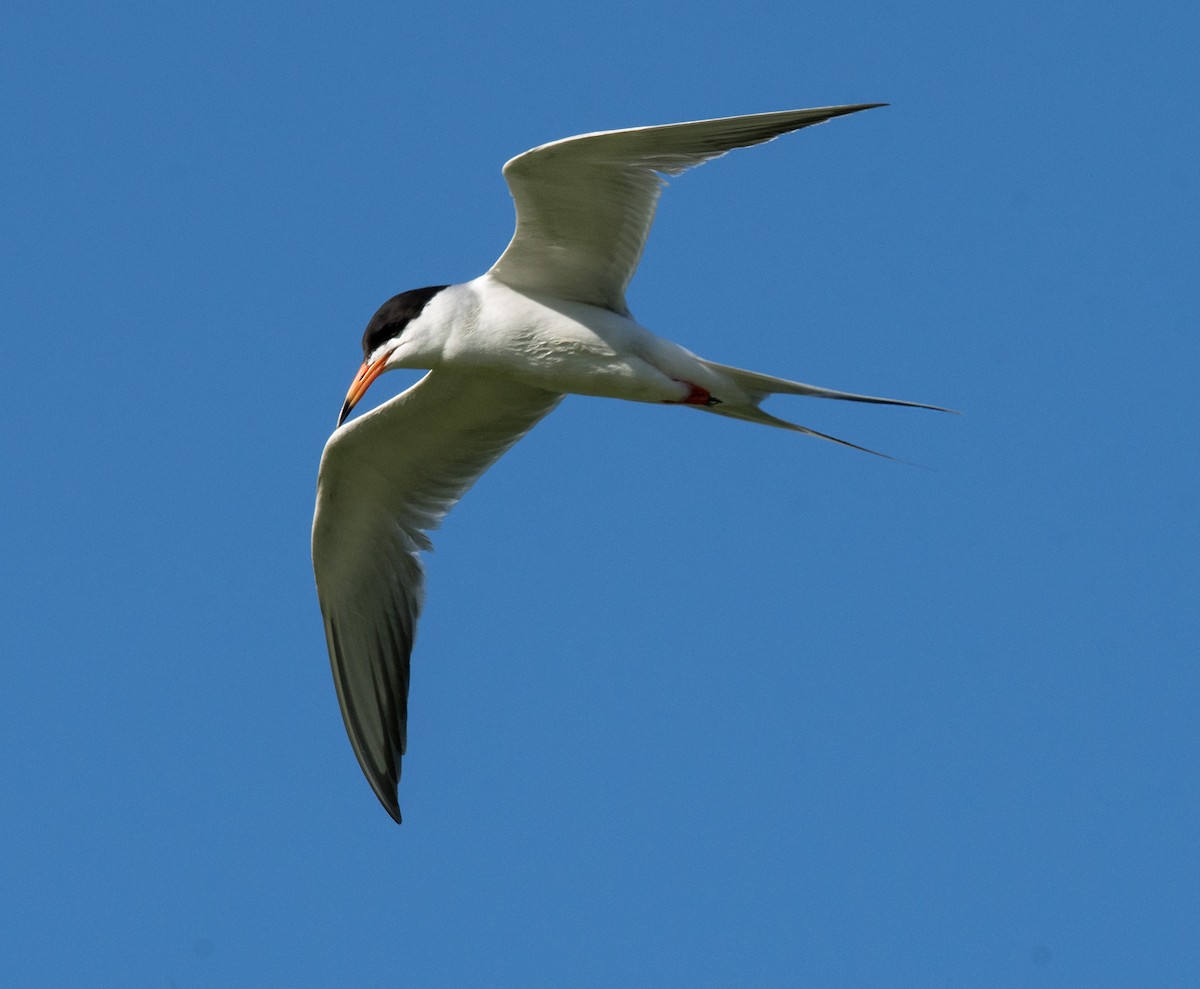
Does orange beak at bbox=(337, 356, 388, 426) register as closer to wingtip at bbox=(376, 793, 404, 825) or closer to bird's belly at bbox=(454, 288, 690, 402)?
bird's belly at bbox=(454, 288, 690, 402)

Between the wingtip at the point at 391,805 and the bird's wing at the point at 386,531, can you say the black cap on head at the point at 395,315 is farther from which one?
the wingtip at the point at 391,805

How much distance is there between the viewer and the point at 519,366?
332 inches

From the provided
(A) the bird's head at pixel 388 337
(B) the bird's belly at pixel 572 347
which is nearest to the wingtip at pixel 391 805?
(A) the bird's head at pixel 388 337

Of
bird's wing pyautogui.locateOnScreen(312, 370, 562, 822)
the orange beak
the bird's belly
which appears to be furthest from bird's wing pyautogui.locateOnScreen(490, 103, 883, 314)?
bird's wing pyautogui.locateOnScreen(312, 370, 562, 822)

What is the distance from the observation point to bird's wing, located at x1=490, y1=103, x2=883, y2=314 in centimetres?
746

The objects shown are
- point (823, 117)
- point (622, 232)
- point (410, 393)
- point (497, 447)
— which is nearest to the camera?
point (823, 117)

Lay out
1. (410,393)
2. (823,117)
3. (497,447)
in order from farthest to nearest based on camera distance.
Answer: (497,447)
(410,393)
(823,117)

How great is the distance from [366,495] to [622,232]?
2.28 meters

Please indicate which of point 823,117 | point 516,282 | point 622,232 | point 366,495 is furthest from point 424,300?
point 823,117

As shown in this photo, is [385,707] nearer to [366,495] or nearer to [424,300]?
[366,495]

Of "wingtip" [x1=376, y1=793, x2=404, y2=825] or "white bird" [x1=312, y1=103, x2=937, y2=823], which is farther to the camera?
"wingtip" [x1=376, y1=793, x2=404, y2=825]

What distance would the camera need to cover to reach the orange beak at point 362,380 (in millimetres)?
8539

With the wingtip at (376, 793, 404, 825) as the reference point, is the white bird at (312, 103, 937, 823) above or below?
above

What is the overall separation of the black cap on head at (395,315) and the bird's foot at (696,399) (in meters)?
1.25
